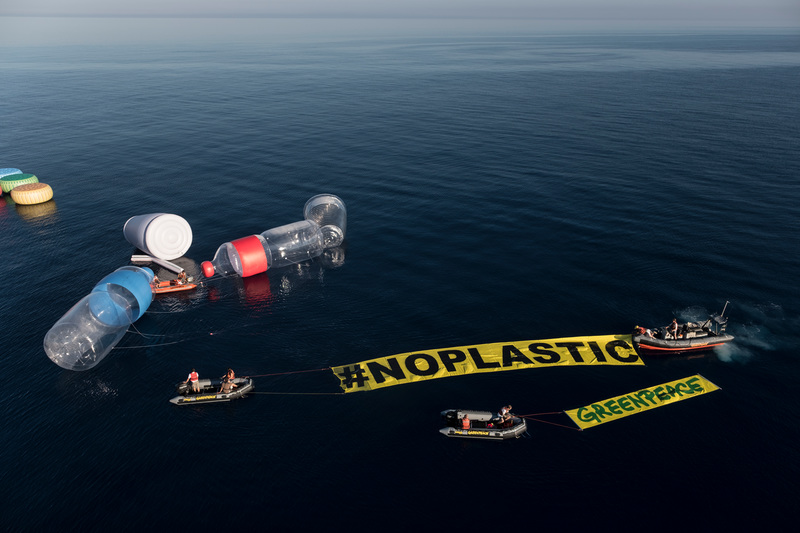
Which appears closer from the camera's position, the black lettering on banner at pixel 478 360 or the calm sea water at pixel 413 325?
the calm sea water at pixel 413 325

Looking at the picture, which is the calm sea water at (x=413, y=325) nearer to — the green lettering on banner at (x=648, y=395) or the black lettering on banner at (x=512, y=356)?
the green lettering on banner at (x=648, y=395)

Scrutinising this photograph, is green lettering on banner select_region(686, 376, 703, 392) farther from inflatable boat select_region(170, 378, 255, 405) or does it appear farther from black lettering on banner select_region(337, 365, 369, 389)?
inflatable boat select_region(170, 378, 255, 405)

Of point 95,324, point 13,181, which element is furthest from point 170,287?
point 13,181

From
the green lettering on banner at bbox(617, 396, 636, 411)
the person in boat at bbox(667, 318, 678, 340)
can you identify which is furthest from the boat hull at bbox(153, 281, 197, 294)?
the person in boat at bbox(667, 318, 678, 340)

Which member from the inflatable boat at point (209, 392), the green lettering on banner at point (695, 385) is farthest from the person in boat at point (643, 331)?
the inflatable boat at point (209, 392)

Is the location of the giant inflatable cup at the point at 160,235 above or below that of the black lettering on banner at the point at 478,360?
above

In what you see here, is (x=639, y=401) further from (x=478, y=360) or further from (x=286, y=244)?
(x=286, y=244)

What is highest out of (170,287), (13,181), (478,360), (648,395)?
(13,181)
